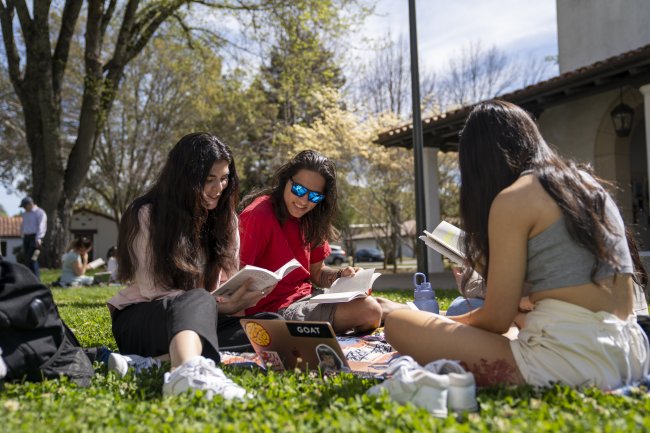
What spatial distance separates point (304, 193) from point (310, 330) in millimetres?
1618

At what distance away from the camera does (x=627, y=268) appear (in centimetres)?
256

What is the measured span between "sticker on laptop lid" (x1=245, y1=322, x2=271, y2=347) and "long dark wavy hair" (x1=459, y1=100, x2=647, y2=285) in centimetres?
120

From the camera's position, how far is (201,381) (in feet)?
8.59

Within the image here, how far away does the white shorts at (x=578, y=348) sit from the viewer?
250 centimetres

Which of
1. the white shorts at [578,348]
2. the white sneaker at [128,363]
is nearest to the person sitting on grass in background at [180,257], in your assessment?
the white sneaker at [128,363]

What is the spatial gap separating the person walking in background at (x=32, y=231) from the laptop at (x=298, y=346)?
Answer: 38.8 ft

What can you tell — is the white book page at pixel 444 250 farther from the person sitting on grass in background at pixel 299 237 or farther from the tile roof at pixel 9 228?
the tile roof at pixel 9 228

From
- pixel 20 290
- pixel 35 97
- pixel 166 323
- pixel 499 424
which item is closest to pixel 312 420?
pixel 499 424

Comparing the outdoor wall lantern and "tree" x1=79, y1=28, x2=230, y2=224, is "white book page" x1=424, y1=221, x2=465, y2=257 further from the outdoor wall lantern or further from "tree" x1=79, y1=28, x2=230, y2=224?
"tree" x1=79, y1=28, x2=230, y2=224

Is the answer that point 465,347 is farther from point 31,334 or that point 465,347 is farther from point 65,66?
point 65,66

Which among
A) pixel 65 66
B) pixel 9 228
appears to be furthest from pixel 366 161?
pixel 9 228

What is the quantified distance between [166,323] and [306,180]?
1.81 m

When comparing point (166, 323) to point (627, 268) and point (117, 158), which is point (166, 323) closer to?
point (627, 268)

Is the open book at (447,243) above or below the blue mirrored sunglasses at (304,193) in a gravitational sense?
below
